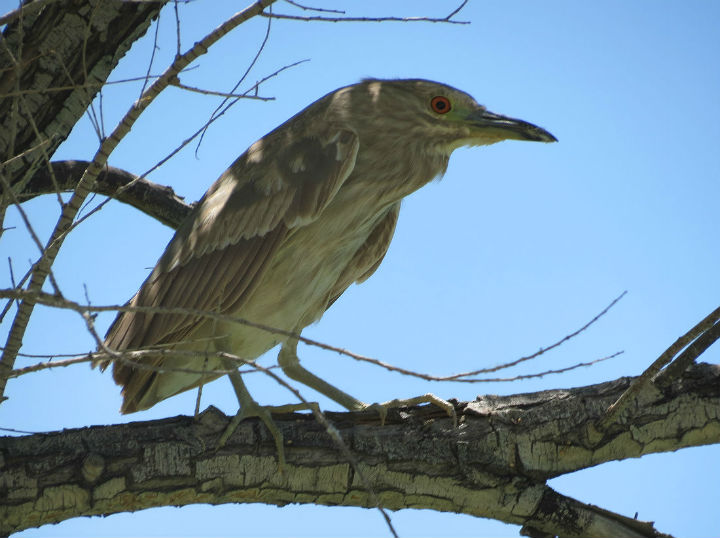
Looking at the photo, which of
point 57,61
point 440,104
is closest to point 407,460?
point 440,104

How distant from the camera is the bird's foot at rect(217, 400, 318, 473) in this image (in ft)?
9.89

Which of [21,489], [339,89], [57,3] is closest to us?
[21,489]

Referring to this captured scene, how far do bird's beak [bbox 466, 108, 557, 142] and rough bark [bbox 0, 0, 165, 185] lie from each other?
1661mm

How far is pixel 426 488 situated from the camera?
9.82ft

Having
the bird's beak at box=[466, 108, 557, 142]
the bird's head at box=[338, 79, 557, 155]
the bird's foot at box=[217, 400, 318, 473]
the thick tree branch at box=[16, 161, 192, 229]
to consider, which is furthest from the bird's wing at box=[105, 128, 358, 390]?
the bird's beak at box=[466, 108, 557, 142]

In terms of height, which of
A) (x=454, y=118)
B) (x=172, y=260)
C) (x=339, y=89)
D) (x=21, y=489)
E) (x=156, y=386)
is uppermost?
(x=339, y=89)

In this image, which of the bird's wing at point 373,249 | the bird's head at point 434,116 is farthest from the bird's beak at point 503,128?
the bird's wing at point 373,249

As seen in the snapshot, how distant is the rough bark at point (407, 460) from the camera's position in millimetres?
2879

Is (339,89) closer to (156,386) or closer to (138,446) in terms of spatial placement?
(156,386)

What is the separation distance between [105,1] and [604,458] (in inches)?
108

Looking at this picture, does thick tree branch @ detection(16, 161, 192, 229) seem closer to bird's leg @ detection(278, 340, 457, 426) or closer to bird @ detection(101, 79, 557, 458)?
bird @ detection(101, 79, 557, 458)

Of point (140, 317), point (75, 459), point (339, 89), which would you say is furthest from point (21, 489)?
point (339, 89)

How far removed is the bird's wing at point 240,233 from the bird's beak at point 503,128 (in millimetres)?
664

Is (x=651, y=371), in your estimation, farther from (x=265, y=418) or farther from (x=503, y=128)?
(x=503, y=128)
